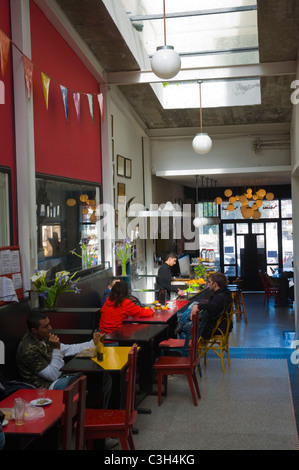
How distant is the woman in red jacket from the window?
2.52 ft

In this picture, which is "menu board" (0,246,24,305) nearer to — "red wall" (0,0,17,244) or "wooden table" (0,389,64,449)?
"red wall" (0,0,17,244)

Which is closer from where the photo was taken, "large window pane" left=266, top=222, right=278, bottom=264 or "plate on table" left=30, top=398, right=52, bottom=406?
"plate on table" left=30, top=398, right=52, bottom=406

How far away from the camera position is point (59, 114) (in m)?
6.95

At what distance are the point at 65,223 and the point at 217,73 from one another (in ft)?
11.6

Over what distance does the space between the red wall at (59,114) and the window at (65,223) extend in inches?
8.1

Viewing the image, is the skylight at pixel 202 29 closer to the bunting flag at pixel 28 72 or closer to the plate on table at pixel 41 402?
the bunting flag at pixel 28 72

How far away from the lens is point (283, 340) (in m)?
10.5

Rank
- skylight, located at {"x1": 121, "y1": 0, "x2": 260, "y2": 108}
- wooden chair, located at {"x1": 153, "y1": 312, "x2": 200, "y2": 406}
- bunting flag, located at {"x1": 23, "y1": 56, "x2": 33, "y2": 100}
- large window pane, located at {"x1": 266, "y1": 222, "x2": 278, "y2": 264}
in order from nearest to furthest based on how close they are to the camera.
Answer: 1. bunting flag, located at {"x1": 23, "y1": 56, "x2": 33, "y2": 100}
2. wooden chair, located at {"x1": 153, "y1": 312, "x2": 200, "y2": 406}
3. skylight, located at {"x1": 121, "y1": 0, "x2": 260, "y2": 108}
4. large window pane, located at {"x1": 266, "y1": 222, "x2": 278, "y2": 264}

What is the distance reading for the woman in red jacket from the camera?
6.91 m

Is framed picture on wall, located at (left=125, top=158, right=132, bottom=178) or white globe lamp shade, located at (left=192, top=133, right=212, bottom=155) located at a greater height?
white globe lamp shade, located at (left=192, top=133, right=212, bottom=155)

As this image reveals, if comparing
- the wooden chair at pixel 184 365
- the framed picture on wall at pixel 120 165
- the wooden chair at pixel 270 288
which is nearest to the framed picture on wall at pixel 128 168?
the framed picture on wall at pixel 120 165

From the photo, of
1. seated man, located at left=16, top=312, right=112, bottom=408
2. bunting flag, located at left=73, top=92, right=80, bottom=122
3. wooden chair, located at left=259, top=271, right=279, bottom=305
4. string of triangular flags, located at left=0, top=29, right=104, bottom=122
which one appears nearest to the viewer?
seated man, located at left=16, top=312, right=112, bottom=408

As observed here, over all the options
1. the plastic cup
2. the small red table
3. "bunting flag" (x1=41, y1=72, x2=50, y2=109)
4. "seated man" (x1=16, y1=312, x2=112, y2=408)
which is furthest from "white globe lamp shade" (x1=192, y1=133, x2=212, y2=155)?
the plastic cup

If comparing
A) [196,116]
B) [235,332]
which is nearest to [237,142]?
[196,116]
